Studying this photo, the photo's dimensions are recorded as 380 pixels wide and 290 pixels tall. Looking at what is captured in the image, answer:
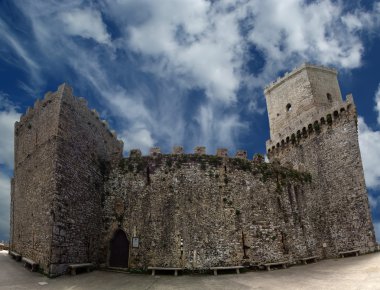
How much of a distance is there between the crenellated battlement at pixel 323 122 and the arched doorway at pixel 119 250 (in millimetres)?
18181

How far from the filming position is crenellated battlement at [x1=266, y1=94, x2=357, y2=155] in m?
26.4

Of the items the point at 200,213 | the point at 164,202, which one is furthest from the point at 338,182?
the point at 164,202

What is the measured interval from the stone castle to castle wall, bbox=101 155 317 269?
0.06 meters

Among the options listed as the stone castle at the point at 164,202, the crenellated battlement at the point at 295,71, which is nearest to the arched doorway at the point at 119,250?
the stone castle at the point at 164,202

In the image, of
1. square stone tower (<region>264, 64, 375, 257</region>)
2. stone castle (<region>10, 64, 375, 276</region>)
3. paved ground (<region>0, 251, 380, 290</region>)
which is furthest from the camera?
square stone tower (<region>264, 64, 375, 257</region>)

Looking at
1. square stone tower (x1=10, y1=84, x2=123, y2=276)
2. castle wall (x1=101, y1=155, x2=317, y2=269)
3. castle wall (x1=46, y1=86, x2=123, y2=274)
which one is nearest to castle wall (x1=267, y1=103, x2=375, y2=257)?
castle wall (x1=101, y1=155, x2=317, y2=269)

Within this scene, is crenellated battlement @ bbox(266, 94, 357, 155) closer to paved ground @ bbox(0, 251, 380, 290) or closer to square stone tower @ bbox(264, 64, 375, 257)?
square stone tower @ bbox(264, 64, 375, 257)

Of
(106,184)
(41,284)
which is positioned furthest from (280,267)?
(41,284)

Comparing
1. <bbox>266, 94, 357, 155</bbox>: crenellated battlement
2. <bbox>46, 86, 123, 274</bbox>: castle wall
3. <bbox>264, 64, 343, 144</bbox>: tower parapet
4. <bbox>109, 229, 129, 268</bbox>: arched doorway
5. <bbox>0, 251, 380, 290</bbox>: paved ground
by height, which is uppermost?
<bbox>264, 64, 343, 144</bbox>: tower parapet

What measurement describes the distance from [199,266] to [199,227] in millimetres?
2278

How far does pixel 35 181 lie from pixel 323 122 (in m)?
22.8

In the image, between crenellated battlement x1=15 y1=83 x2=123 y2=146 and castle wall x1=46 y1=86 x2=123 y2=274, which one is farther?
crenellated battlement x1=15 y1=83 x2=123 y2=146

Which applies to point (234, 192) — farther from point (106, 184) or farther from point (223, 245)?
point (106, 184)

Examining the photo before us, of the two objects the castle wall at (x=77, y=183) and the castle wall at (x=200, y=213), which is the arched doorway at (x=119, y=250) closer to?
the castle wall at (x=200, y=213)
